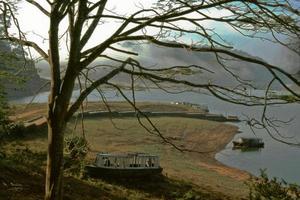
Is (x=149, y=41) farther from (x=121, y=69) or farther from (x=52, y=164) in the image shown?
(x=52, y=164)

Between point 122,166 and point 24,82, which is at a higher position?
point 24,82

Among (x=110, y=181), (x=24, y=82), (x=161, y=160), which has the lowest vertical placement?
(x=161, y=160)

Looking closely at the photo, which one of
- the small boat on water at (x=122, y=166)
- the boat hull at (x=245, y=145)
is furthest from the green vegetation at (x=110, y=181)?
the boat hull at (x=245, y=145)

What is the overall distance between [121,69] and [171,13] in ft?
3.19

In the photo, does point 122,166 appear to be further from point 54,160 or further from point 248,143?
point 248,143

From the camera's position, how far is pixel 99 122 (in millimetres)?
39500

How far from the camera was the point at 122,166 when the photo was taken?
17031 mm

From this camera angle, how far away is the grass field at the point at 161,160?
1373 centimetres

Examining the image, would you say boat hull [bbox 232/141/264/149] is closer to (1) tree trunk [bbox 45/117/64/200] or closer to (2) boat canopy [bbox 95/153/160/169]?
(2) boat canopy [bbox 95/153/160/169]

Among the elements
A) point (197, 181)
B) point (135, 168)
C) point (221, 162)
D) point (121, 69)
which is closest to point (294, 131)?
point (221, 162)

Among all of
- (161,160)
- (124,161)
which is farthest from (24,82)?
(161,160)

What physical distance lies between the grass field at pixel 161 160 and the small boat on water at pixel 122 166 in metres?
0.36

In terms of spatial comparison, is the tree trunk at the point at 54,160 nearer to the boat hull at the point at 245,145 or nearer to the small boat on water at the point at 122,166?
the small boat on water at the point at 122,166

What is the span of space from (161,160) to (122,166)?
31.2 feet
